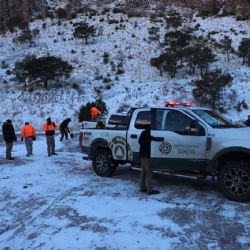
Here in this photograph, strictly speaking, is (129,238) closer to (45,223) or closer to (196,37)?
(45,223)

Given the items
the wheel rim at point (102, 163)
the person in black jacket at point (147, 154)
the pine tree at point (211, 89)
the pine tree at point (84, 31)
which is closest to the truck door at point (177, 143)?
the person in black jacket at point (147, 154)

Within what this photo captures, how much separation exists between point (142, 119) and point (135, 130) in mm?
333

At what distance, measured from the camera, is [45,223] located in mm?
7852

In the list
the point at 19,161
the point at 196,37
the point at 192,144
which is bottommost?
the point at 19,161

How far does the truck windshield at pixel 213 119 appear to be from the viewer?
31.6 ft

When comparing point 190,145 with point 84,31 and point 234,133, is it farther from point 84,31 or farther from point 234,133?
point 84,31

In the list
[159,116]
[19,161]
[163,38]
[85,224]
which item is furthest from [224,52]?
[85,224]

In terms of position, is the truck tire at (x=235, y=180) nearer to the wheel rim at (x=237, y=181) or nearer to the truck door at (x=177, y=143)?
the wheel rim at (x=237, y=181)

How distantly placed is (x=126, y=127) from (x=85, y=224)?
384cm

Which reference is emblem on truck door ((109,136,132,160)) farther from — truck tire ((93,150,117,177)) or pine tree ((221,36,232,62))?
pine tree ((221,36,232,62))

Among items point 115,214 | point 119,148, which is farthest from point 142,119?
point 115,214

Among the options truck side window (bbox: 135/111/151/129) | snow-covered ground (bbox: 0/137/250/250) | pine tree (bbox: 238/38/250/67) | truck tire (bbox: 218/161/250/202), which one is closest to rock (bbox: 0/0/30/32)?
pine tree (bbox: 238/38/250/67)

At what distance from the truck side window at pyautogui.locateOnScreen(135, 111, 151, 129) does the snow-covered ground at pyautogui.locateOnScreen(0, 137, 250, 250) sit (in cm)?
149

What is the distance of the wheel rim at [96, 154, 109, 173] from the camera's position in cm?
1176
